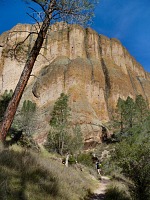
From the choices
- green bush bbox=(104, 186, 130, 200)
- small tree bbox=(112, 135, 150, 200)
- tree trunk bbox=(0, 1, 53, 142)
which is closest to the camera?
tree trunk bbox=(0, 1, 53, 142)

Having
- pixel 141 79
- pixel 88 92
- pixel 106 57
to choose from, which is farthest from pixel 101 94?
pixel 141 79

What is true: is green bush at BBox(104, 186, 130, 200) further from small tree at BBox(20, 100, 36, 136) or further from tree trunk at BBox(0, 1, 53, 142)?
small tree at BBox(20, 100, 36, 136)

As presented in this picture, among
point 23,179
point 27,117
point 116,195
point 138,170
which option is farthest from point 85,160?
point 23,179

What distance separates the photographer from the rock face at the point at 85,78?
54.5 meters

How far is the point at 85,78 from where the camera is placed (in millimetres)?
64250

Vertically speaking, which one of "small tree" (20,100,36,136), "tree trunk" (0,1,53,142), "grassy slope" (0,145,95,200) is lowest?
"grassy slope" (0,145,95,200)

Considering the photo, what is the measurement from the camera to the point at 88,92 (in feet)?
206

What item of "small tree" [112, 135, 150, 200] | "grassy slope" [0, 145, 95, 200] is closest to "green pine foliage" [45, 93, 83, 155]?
"small tree" [112, 135, 150, 200]

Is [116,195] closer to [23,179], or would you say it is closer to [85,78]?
[23,179]

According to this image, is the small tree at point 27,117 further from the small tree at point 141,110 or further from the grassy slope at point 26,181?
the grassy slope at point 26,181

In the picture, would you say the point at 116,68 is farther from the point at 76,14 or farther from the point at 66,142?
the point at 76,14

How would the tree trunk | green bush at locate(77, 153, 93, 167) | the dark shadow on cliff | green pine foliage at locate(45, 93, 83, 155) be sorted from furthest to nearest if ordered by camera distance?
green pine foliage at locate(45, 93, 83, 155), green bush at locate(77, 153, 93, 167), the tree trunk, the dark shadow on cliff

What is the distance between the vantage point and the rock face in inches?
2144

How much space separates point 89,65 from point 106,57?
1020cm
